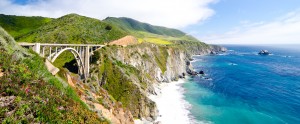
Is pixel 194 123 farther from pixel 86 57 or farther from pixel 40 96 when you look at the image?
pixel 40 96

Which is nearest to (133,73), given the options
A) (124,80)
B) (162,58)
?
(124,80)

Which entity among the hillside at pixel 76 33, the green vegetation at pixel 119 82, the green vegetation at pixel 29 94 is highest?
the hillside at pixel 76 33

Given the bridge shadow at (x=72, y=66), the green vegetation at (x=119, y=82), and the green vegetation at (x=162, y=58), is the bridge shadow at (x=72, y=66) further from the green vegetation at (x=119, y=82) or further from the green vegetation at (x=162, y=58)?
the green vegetation at (x=162, y=58)

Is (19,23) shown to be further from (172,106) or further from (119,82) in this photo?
(172,106)

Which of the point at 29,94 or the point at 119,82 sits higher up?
the point at 29,94

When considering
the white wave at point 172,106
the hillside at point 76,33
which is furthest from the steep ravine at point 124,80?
the hillside at point 76,33

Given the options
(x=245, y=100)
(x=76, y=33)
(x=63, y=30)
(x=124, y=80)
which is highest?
(x=63, y=30)

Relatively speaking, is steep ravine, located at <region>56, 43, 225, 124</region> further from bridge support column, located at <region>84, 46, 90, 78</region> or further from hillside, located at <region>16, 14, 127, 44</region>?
hillside, located at <region>16, 14, 127, 44</region>
